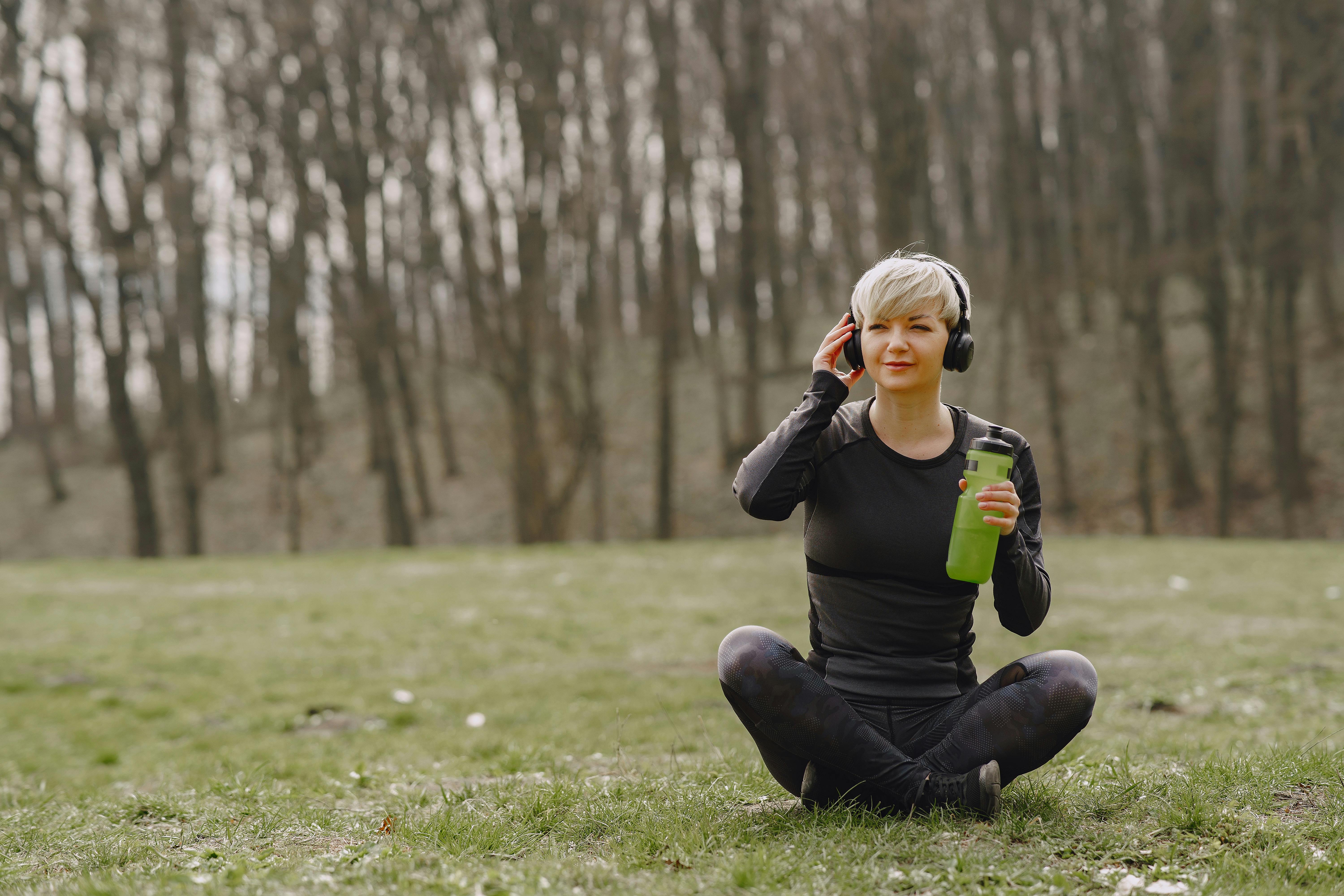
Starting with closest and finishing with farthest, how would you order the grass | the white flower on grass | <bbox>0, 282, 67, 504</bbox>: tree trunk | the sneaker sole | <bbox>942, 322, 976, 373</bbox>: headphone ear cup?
the white flower on grass, the grass, the sneaker sole, <bbox>942, 322, 976, 373</bbox>: headphone ear cup, <bbox>0, 282, 67, 504</bbox>: tree trunk

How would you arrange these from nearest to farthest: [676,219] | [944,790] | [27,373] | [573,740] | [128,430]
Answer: [944,790]
[573,740]
[128,430]
[676,219]
[27,373]

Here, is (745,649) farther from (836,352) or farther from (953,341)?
(953,341)

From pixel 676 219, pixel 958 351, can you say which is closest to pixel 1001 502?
pixel 958 351

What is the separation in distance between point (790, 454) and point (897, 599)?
0.60 m

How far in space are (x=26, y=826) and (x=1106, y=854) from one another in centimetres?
386

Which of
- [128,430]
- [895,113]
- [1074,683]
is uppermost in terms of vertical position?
[895,113]

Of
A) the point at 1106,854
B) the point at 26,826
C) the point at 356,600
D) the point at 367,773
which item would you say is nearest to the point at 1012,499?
the point at 1106,854

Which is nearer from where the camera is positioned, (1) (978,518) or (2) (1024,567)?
(1) (978,518)

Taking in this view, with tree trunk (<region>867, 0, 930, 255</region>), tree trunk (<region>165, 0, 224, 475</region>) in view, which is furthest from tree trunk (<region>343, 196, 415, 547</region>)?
tree trunk (<region>867, 0, 930, 255</region>)

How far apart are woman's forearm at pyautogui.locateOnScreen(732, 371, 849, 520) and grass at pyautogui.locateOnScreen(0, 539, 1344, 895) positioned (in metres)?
1.05

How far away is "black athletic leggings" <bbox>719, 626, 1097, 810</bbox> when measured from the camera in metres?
3.46

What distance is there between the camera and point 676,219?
1048 inches

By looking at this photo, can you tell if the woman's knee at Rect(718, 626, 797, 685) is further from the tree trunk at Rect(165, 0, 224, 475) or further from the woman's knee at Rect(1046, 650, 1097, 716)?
the tree trunk at Rect(165, 0, 224, 475)

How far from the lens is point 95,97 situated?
23.2 metres
